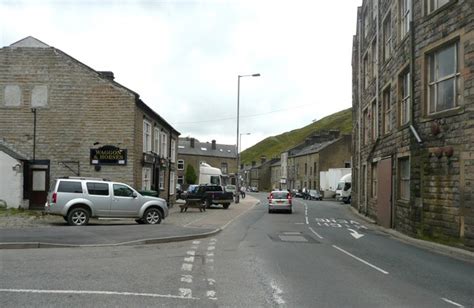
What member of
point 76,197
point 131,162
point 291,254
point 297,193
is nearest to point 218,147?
point 297,193

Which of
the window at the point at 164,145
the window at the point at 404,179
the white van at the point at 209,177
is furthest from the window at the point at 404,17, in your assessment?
the white van at the point at 209,177

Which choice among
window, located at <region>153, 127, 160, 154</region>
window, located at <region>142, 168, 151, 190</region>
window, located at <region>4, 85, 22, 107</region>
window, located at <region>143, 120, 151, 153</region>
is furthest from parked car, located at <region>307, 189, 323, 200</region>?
window, located at <region>4, 85, 22, 107</region>

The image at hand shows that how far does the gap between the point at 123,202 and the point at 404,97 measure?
12.3 metres

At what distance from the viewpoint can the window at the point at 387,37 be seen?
24922 mm

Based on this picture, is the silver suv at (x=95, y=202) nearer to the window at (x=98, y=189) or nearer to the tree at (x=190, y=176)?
the window at (x=98, y=189)

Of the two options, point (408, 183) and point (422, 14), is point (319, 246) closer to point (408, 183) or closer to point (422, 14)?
point (408, 183)

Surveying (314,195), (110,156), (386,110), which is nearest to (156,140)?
(110,156)

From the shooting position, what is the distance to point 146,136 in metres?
28.8

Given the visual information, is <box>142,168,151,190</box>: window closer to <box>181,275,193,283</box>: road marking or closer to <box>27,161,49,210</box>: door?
<box>27,161,49,210</box>: door

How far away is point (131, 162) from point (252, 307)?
1936cm

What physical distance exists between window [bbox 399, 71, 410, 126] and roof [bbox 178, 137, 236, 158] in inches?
2892

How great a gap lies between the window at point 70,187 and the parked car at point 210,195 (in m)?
17.5

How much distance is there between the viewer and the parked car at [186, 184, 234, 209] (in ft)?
120

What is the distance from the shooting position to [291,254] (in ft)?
41.8
